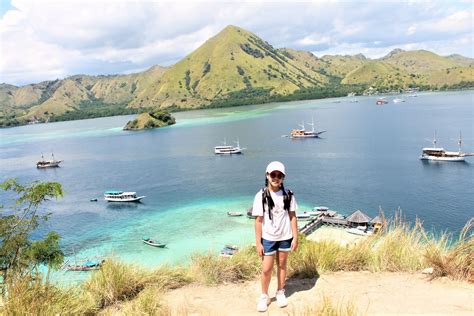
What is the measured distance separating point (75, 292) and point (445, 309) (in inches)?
264

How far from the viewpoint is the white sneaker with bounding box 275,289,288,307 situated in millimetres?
6555

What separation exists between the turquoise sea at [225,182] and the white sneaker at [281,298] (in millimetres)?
4009

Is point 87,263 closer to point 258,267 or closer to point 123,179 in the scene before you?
point 258,267

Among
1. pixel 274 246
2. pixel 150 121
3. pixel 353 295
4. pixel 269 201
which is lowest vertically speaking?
pixel 353 295

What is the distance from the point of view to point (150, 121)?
18200 cm

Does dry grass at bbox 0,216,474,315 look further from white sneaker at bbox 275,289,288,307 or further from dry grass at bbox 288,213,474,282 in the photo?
white sneaker at bbox 275,289,288,307

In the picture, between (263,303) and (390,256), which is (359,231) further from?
(263,303)

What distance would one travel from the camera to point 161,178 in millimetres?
74562

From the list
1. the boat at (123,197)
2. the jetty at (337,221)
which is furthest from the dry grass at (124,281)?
the boat at (123,197)

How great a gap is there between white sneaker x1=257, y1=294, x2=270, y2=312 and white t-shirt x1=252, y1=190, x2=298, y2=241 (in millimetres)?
1041

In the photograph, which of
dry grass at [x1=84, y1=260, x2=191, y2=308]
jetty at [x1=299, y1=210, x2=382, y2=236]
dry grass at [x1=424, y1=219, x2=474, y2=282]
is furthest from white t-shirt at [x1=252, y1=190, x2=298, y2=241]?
jetty at [x1=299, y1=210, x2=382, y2=236]

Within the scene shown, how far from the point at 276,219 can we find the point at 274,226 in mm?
141

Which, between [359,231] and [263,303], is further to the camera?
[359,231]

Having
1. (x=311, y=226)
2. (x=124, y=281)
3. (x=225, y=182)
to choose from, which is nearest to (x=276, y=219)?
(x=124, y=281)
